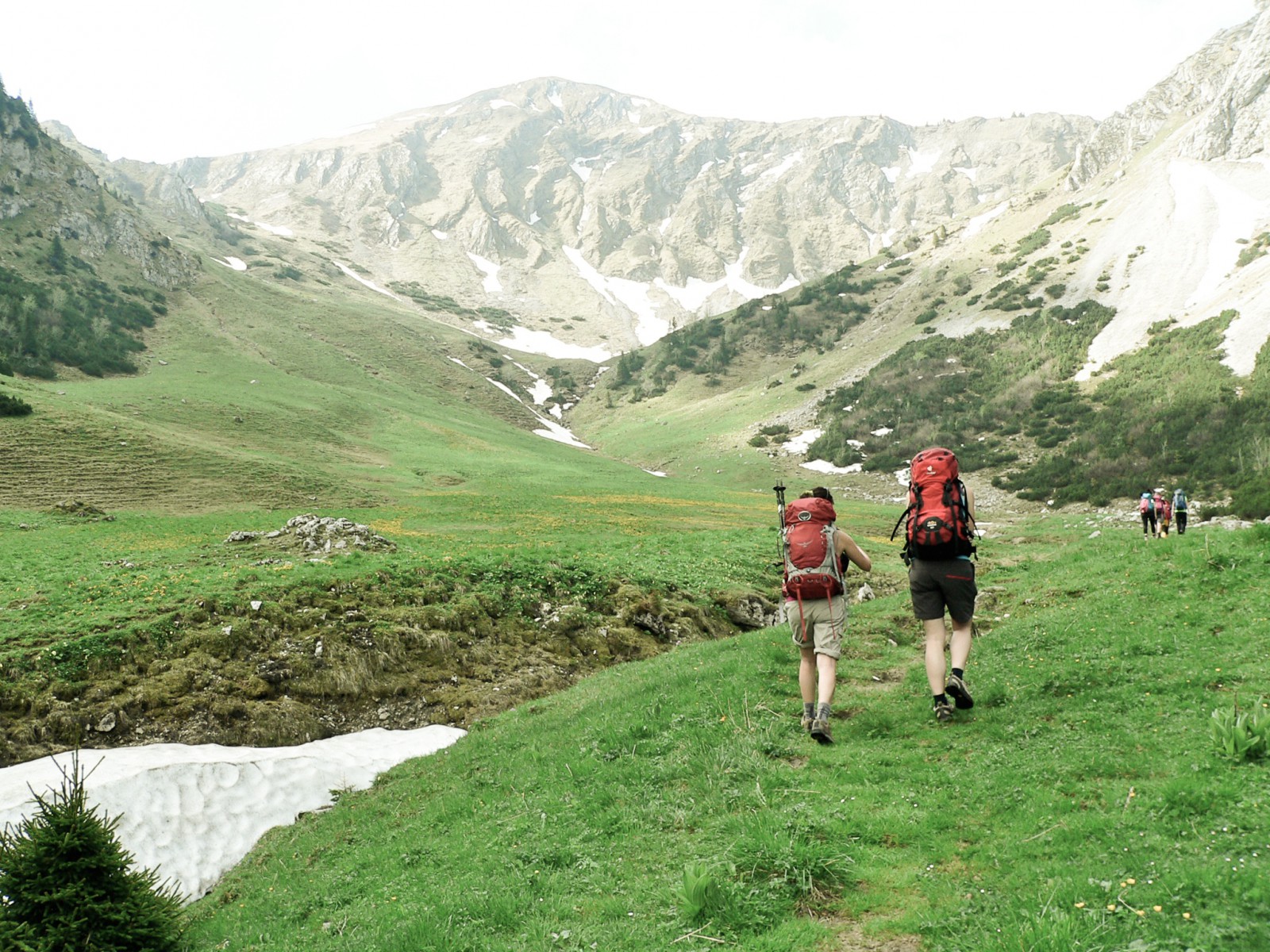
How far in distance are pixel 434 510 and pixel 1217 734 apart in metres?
47.7

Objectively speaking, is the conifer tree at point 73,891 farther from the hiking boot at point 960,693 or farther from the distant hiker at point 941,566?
the hiking boot at point 960,693

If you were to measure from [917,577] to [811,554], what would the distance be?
1570mm

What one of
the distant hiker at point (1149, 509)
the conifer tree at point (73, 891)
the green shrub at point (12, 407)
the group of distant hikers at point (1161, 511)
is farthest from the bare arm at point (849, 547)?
the green shrub at point (12, 407)

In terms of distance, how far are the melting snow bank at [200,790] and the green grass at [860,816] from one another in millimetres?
985

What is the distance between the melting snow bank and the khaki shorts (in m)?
10.8

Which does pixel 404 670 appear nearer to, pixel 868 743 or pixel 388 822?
pixel 388 822

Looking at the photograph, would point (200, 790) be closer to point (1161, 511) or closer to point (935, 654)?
point (935, 654)

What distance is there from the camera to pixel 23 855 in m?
7.54

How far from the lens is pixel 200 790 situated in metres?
13.2

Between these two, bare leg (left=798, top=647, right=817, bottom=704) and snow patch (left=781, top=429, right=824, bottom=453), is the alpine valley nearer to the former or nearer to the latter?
bare leg (left=798, top=647, right=817, bottom=704)

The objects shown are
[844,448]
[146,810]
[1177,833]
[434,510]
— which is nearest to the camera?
[1177,833]

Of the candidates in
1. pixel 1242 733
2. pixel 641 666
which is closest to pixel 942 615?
pixel 1242 733

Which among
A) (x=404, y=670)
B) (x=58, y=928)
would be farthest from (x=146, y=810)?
(x=404, y=670)

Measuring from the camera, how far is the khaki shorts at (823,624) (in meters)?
9.84
